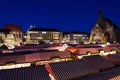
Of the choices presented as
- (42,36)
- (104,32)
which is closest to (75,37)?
(42,36)

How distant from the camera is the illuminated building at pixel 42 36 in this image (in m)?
103

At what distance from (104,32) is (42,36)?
40.0 meters

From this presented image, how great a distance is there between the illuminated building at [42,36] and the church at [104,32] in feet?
89.0

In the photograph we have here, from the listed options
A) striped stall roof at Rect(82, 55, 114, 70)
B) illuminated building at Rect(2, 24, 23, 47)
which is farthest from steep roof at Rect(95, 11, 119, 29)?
striped stall roof at Rect(82, 55, 114, 70)

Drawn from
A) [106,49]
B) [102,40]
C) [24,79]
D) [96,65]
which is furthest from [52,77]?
[102,40]

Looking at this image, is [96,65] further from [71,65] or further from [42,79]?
[42,79]

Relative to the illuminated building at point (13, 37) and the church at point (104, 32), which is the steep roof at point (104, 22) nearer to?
the church at point (104, 32)

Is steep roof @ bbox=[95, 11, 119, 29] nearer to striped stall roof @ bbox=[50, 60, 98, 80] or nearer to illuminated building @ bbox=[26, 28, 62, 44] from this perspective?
illuminated building @ bbox=[26, 28, 62, 44]

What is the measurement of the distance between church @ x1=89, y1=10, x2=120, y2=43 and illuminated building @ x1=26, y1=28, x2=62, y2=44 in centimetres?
2712

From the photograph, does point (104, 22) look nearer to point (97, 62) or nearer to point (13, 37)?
point (13, 37)

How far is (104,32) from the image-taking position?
8788 cm

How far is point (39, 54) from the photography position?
2439cm

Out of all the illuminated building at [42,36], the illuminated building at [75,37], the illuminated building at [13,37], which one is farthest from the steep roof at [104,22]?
the illuminated building at [13,37]

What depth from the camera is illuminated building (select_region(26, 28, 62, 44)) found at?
103 m
